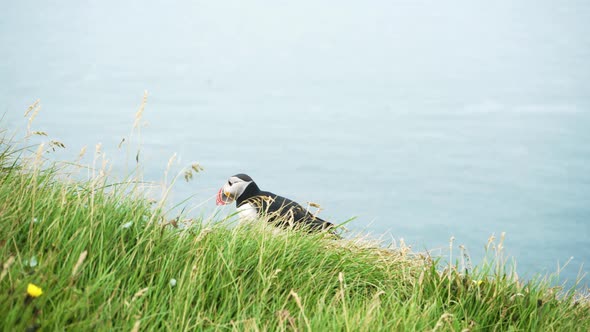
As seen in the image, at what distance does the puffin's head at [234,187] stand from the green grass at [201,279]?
2661 millimetres

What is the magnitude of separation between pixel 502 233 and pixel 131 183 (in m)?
2.66

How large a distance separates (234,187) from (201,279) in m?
3.93

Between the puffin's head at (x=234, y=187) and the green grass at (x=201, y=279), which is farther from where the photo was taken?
the puffin's head at (x=234, y=187)

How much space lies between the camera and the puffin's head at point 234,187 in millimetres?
8203

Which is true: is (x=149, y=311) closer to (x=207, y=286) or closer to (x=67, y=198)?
(x=207, y=286)

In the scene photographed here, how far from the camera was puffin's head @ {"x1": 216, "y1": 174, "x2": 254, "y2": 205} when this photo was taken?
8203mm

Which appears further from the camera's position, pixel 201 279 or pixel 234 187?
pixel 234 187

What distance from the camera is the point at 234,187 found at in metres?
8.24

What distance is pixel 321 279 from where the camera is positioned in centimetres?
506

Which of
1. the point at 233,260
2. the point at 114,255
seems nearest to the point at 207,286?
the point at 233,260

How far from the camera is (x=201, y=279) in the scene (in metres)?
4.34

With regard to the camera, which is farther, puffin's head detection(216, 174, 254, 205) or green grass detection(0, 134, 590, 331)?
puffin's head detection(216, 174, 254, 205)

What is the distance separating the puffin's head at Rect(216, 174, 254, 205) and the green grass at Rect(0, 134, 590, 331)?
105 inches

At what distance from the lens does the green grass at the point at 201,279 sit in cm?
377
